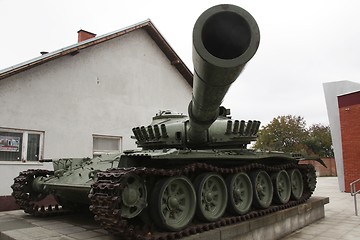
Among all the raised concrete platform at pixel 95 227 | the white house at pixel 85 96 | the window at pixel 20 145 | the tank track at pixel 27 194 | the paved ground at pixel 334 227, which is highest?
the white house at pixel 85 96

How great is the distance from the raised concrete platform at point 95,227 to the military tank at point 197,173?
23 cm

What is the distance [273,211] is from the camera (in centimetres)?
819

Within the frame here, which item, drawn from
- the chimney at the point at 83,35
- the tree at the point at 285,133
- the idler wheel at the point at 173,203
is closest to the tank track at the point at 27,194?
the idler wheel at the point at 173,203

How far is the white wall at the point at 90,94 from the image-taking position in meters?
10.6

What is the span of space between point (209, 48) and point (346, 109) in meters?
15.8

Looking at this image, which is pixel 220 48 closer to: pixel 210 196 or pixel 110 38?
pixel 210 196

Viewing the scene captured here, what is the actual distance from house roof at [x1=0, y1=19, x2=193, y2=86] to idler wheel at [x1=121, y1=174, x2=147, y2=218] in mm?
6747

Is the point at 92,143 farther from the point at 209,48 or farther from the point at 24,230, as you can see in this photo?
the point at 209,48

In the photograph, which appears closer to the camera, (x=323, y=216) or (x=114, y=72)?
(x=323, y=216)

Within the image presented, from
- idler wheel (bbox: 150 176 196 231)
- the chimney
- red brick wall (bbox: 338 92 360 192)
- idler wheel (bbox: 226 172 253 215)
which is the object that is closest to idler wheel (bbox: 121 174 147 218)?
idler wheel (bbox: 150 176 196 231)

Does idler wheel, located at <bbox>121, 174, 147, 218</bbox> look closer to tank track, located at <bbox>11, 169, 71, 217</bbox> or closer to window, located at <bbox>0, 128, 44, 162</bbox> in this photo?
tank track, located at <bbox>11, 169, 71, 217</bbox>

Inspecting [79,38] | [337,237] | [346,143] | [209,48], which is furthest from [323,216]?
[79,38]

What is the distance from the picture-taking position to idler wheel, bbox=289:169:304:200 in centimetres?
965

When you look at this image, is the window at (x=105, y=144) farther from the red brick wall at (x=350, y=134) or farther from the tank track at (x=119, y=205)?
the red brick wall at (x=350, y=134)
